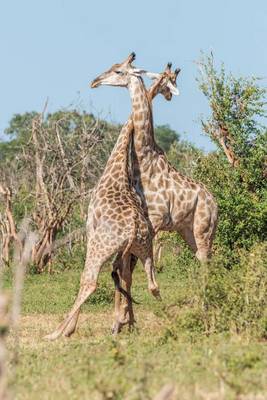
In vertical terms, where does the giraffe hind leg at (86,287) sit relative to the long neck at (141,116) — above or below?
below

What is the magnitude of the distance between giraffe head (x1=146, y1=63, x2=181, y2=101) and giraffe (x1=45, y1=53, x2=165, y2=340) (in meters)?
1.12

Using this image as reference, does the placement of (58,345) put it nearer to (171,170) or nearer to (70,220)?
(171,170)

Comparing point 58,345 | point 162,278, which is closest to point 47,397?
point 58,345

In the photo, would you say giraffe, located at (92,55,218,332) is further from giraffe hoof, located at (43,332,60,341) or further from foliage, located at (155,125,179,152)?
foliage, located at (155,125,179,152)

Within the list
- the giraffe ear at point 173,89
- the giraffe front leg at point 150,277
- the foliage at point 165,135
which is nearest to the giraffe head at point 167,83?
the giraffe ear at point 173,89

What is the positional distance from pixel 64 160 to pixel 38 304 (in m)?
5.98

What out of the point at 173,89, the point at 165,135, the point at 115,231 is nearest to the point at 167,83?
the point at 173,89

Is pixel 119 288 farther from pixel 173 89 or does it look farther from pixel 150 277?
pixel 173 89

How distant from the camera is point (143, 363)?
6.21m

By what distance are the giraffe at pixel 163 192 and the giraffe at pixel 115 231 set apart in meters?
0.25

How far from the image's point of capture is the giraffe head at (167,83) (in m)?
11.4

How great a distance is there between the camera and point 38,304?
1290cm

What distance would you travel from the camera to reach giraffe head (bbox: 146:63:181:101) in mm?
11422

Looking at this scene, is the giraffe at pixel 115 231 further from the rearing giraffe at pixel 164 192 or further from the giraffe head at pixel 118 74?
the giraffe head at pixel 118 74
